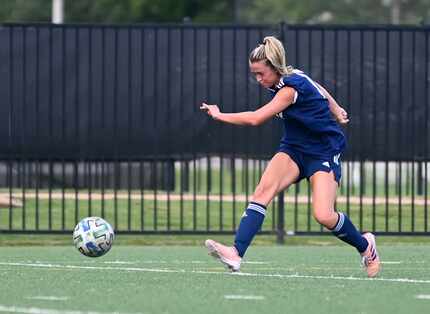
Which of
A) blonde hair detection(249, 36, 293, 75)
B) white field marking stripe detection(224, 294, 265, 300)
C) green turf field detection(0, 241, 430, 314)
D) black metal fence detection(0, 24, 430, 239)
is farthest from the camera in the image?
black metal fence detection(0, 24, 430, 239)

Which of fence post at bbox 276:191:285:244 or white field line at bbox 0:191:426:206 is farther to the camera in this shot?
white field line at bbox 0:191:426:206

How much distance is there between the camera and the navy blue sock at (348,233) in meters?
11.7

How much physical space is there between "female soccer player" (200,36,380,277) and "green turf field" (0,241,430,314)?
0.27 m

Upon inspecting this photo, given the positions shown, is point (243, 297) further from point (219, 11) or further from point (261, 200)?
point (219, 11)

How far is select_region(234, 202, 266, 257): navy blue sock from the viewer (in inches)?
457

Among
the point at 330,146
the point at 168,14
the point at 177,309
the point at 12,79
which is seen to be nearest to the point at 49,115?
the point at 12,79

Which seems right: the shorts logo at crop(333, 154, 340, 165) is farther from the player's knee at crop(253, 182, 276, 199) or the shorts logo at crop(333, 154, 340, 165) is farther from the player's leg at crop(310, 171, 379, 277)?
the player's knee at crop(253, 182, 276, 199)

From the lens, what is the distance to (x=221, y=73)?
54.4 ft

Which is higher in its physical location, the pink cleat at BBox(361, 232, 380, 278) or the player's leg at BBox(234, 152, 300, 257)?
the player's leg at BBox(234, 152, 300, 257)

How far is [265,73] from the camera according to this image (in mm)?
11422

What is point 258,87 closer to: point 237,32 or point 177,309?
point 237,32

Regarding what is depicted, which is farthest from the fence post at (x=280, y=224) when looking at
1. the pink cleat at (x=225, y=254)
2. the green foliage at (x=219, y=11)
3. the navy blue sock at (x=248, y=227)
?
the green foliage at (x=219, y=11)

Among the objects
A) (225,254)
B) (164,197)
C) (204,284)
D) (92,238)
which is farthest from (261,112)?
(164,197)

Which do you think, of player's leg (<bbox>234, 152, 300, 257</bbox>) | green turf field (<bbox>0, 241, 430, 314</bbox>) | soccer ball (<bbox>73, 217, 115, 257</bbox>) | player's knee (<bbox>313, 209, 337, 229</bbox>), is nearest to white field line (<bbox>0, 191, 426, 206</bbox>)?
green turf field (<bbox>0, 241, 430, 314</bbox>)
